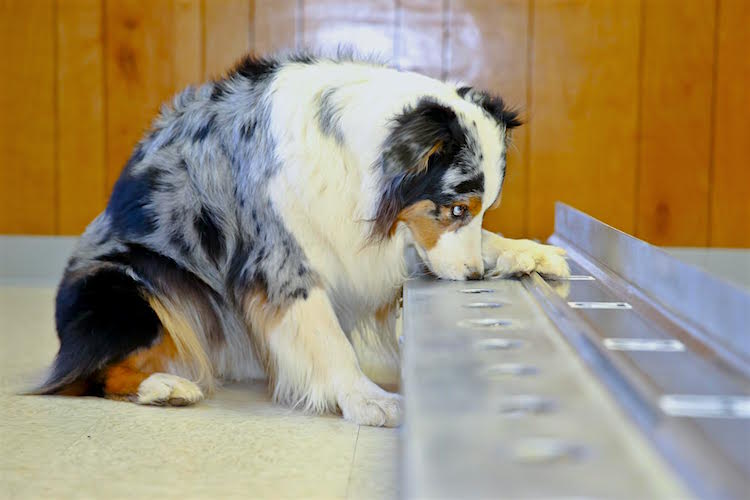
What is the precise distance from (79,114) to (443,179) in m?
2.35

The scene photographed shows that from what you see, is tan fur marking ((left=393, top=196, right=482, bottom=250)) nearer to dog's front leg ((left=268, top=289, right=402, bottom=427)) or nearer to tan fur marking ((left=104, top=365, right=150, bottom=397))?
dog's front leg ((left=268, top=289, right=402, bottom=427))

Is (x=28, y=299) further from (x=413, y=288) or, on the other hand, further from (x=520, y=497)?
(x=520, y=497)

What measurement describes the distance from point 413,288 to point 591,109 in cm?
209

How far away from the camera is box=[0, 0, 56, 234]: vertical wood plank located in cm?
381

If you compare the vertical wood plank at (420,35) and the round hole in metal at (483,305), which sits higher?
the vertical wood plank at (420,35)

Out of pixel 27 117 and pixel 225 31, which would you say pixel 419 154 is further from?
pixel 27 117

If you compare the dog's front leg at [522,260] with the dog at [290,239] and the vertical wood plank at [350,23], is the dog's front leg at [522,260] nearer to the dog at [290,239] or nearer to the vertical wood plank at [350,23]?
the dog at [290,239]

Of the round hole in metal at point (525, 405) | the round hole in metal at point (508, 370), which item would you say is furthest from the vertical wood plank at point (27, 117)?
the round hole in metal at point (525, 405)

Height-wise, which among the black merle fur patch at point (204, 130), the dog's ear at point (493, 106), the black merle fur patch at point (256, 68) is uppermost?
the black merle fur patch at point (256, 68)

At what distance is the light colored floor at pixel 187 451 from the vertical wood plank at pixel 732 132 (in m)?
2.26

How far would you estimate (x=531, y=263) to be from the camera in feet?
6.64

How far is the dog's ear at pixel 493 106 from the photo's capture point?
6.82 ft

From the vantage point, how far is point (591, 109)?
3709 mm

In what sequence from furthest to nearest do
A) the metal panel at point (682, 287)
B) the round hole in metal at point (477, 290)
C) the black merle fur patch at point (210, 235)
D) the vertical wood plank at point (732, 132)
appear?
the vertical wood plank at point (732, 132), the black merle fur patch at point (210, 235), the round hole in metal at point (477, 290), the metal panel at point (682, 287)
